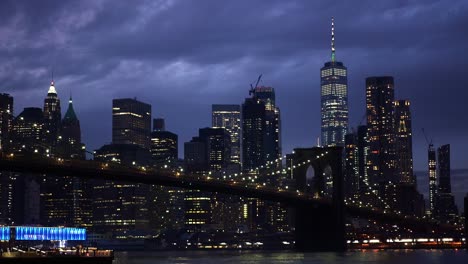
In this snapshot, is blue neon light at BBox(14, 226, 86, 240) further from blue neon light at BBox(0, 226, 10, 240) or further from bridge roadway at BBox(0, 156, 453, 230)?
bridge roadway at BBox(0, 156, 453, 230)

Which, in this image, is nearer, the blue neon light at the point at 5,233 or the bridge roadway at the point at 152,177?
the bridge roadway at the point at 152,177

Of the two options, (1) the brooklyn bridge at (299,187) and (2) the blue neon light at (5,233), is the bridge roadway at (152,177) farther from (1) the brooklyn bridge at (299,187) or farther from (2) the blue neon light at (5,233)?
(2) the blue neon light at (5,233)

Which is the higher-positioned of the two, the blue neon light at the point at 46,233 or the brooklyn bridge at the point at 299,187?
the brooklyn bridge at the point at 299,187

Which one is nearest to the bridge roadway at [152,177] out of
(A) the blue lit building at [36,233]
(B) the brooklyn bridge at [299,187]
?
(B) the brooklyn bridge at [299,187]

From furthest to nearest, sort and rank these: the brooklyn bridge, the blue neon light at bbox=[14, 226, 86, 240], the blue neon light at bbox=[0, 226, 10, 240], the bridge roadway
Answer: the blue neon light at bbox=[14, 226, 86, 240], the brooklyn bridge, the blue neon light at bbox=[0, 226, 10, 240], the bridge roadway

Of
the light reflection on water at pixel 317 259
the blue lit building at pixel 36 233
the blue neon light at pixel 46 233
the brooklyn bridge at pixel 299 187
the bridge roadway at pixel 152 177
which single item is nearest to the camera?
the bridge roadway at pixel 152 177

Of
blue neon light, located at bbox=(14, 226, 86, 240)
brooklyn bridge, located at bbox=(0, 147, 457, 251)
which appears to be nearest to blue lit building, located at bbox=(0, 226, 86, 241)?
blue neon light, located at bbox=(14, 226, 86, 240)

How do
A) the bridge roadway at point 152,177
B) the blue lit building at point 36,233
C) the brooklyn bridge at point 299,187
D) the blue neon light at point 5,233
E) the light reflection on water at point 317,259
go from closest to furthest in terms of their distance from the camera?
the bridge roadway at point 152,177 < the blue neon light at point 5,233 < the blue lit building at point 36,233 < the brooklyn bridge at point 299,187 < the light reflection on water at point 317,259

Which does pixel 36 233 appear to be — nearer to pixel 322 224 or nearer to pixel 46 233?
pixel 46 233
